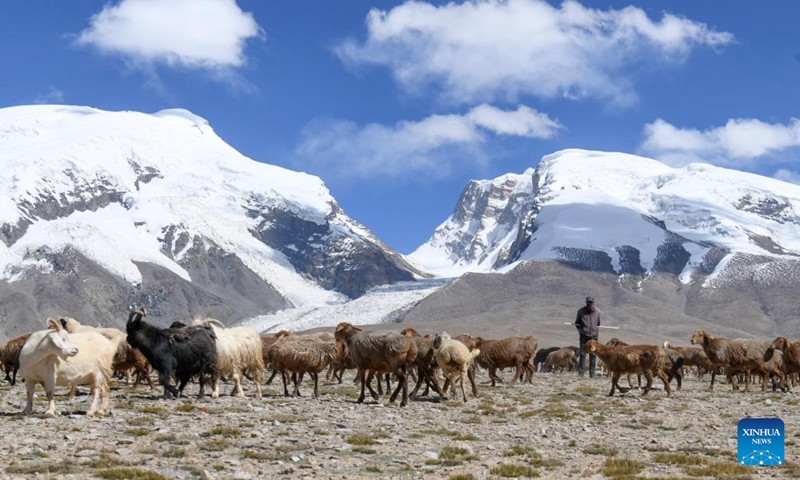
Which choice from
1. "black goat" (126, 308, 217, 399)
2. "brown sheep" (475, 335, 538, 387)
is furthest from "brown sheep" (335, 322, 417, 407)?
"brown sheep" (475, 335, 538, 387)

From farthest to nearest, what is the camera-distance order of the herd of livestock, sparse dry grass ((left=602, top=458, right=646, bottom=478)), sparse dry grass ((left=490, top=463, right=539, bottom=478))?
the herd of livestock → sparse dry grass ((left=602, top=458, right=646, bottom=478)) → sparse dry grass ((left=490, top=463, right=539, bottom=478))

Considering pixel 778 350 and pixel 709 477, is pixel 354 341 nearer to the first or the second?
pixel 709 477

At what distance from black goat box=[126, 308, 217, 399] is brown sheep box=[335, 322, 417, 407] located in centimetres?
364

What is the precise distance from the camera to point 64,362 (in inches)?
701

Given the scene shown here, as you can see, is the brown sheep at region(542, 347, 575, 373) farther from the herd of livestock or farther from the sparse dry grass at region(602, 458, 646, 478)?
the sparse dry grass at region(602, 458, 646, 478)

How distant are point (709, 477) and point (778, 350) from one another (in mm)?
20503

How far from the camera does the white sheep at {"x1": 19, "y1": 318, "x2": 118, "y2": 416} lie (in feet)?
57.3

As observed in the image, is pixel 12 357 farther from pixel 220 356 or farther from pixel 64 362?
pixel 64 362

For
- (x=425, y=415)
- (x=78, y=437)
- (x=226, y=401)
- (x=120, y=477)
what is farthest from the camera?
(x=226, y=401)

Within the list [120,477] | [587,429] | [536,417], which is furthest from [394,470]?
[536,417]

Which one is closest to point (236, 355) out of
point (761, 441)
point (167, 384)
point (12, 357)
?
point (167, 384)

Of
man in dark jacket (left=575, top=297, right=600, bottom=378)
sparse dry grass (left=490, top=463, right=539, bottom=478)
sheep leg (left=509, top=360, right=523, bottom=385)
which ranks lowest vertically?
sparse dry grass (left=490, top=463, right=539, bottom=478)

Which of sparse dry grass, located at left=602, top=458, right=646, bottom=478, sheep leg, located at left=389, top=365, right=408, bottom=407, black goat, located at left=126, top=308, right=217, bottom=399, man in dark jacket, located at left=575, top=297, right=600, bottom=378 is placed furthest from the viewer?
man in dark jacket, located at left=575, top=297, right=600, bottom=378

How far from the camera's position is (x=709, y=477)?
43.6 ft
